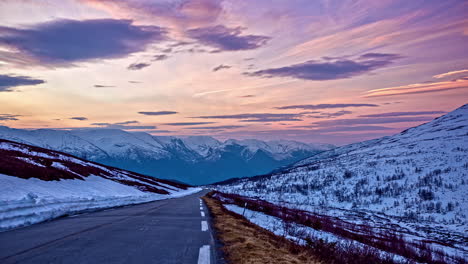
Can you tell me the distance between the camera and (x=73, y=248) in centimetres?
755

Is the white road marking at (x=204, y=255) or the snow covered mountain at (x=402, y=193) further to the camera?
the snow covered mountain at (x=402, y=193)

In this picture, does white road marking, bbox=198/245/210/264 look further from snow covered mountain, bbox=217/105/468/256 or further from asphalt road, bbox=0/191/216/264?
snow covered mountain, bbox=217/105/468/256

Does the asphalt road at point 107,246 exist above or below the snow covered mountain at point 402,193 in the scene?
above

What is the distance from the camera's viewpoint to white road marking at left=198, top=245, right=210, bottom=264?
6564 millimetres

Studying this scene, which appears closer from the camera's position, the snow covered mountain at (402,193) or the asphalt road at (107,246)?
the asphalt road at (107,246)

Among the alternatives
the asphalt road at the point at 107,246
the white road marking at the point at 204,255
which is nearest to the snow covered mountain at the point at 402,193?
the asphalt road at the point at 107,246

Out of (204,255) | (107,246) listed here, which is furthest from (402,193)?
(107,246)

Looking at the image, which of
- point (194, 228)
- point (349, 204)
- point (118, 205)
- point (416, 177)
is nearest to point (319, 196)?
point (349, 204)

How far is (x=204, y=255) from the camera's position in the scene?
715 centimetres

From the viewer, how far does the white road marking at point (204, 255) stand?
6.56 meters

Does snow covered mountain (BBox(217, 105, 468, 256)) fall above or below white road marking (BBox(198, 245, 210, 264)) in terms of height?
below

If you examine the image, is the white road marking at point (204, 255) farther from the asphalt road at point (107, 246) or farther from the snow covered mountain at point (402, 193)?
the snow covered mountain at point (402, 193)

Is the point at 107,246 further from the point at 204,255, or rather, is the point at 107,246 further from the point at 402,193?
the point at 402,193

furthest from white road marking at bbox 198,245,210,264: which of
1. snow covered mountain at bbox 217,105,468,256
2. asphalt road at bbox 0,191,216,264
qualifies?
snow covered mountain at bbox 217,105,468,256
